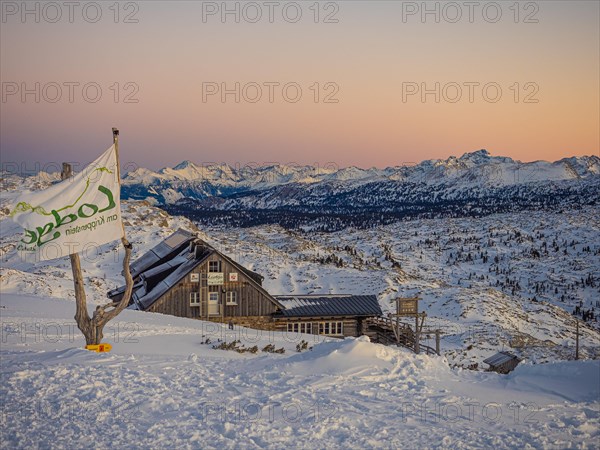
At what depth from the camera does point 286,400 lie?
36.4ft

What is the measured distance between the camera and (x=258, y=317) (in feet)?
118

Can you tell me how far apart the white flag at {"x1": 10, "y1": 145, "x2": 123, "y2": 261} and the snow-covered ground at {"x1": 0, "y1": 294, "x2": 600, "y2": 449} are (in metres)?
2.97

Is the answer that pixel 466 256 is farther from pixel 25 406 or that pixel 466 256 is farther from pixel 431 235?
pixel 25 406

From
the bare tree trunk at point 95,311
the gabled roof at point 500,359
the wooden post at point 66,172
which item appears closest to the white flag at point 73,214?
the wooden post at point 66,172

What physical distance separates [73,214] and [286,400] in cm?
734

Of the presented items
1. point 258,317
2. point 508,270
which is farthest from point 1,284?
point 508,270

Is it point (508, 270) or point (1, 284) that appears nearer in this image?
point (1, 284)

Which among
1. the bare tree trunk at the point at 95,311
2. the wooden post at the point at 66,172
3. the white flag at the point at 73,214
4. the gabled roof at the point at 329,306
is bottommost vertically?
the gabled roof at the point at 329,306

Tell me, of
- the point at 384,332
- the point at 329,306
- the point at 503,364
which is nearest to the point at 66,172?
the point at 503,364

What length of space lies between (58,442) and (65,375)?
3.46 metres

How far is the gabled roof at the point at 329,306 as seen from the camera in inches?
1436

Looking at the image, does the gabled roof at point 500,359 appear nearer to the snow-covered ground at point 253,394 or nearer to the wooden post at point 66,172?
the snow-covered ground at point 253,394

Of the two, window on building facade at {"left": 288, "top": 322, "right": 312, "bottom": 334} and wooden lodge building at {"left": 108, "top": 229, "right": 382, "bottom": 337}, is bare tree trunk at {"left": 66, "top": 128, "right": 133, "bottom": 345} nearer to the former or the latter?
wooden lodge building at {"left": 108, "top": 229, "right": 382, "bottom": 337}

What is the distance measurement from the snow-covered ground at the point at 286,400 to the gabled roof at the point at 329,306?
2029 centimetres
